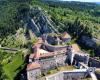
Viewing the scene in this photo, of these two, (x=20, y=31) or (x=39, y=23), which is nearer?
(x=39, y=23)

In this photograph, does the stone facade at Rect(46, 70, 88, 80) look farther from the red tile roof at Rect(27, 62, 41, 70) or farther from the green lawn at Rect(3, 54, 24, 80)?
the green lawn at Rect(3, 54, 24, 80)

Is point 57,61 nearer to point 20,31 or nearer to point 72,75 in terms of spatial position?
point 72,75

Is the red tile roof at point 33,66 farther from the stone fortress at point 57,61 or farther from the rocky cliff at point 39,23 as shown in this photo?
the rocky cliff at point 39,23

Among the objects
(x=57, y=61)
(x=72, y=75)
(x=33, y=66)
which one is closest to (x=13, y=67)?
(x=33, y=66)

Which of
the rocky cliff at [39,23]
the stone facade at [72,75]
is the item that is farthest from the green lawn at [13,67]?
the rocky cliff at [39,23]

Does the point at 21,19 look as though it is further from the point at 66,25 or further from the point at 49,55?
the point at 49,55

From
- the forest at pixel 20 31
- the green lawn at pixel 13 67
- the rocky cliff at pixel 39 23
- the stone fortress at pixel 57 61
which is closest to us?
the stone fortress at pixel 57 61
